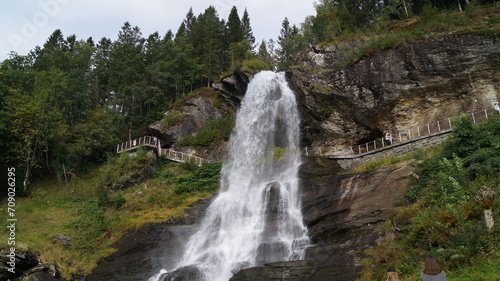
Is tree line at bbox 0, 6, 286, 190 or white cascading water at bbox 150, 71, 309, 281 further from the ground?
tree line at bbox 0, 6, 286, 190

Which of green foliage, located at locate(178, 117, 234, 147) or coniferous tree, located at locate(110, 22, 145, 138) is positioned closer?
green foliage, located at locate(178, 117, 234, 147)

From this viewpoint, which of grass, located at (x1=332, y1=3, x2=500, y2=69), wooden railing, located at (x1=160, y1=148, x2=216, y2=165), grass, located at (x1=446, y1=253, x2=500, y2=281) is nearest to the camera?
grass, located at (x1=446, y1=253, x2=500, y2=281)

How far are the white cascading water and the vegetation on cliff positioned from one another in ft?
14.6

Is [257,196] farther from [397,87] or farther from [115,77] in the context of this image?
[115,77]

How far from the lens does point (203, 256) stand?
53.6 ft

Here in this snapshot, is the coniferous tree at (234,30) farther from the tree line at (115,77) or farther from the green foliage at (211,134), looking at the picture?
the green foliage at (211,134)

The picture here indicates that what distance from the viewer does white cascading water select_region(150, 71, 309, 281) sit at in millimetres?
15359

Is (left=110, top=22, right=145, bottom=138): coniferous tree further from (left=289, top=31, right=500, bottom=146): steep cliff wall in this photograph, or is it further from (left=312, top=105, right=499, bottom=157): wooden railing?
(left=312, top=105, right=499, bottom=157): wooden railing

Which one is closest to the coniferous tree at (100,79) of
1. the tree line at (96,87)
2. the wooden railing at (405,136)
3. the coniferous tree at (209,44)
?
the tree line at (96,87)

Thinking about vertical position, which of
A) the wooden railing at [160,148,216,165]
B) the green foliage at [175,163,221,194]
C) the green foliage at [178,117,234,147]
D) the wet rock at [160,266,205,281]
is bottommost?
the wet rock at [160,266,205,281]

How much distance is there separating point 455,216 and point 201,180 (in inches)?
706

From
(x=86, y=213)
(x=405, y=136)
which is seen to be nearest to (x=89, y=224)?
(x=86, y=213)

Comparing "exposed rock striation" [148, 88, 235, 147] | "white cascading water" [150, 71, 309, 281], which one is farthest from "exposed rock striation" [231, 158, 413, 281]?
"exposed rock striation" [148, 88, 235, 147]

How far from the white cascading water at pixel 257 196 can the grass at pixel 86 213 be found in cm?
304
